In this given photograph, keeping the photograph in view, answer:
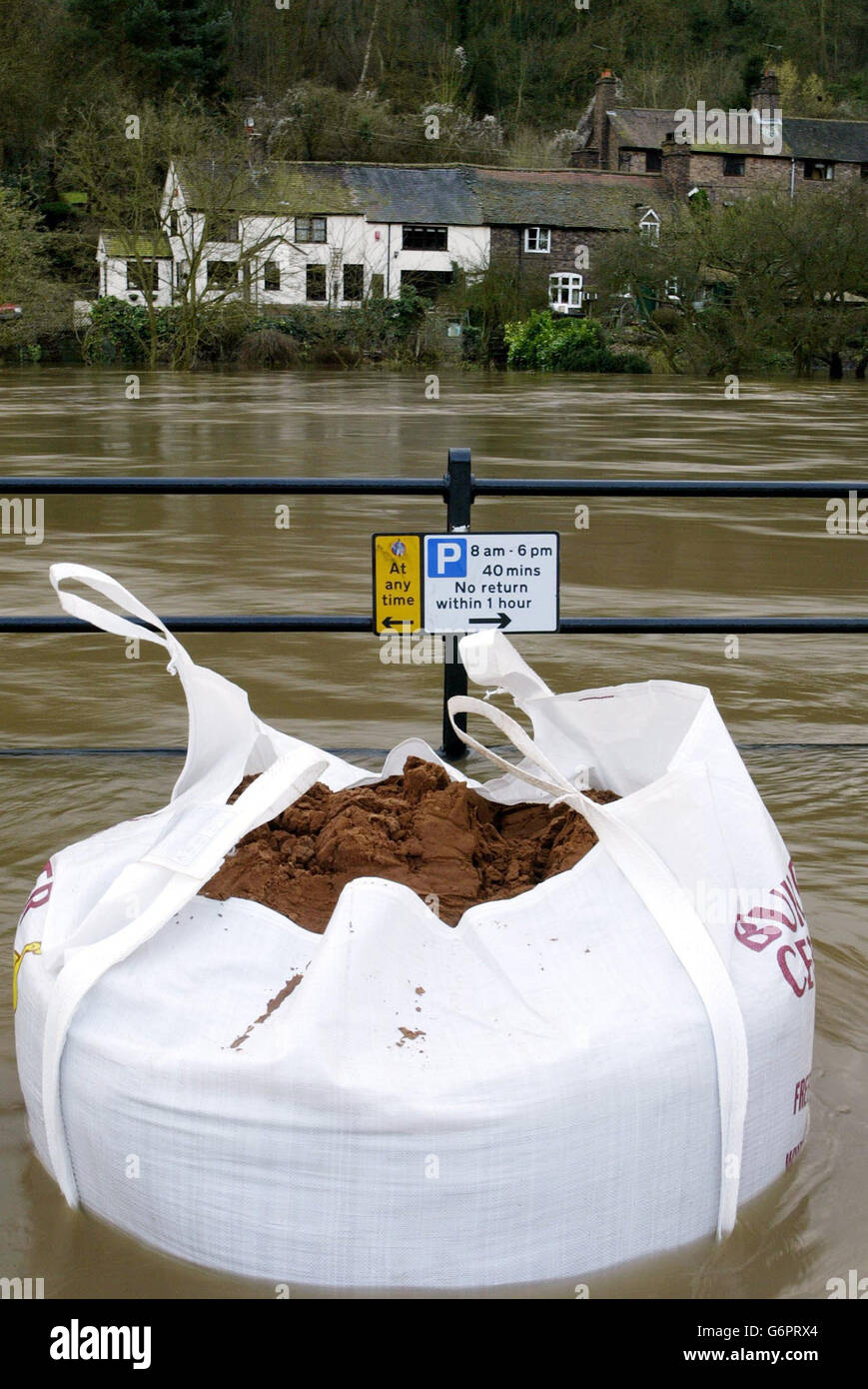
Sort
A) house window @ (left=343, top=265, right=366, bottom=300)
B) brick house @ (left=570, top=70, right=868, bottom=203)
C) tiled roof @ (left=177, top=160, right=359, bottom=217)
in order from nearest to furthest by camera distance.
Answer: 1. tiled roof @ (left=177, top=160, right=359, bottom=217)
2. house window @ (left=343, top=265, right=366, bottom=300)
3. brick house @ (left=570, top=70, right=868, bottom=203)

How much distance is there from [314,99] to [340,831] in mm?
75625

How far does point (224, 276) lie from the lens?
48188 mm

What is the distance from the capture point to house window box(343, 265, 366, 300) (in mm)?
57903

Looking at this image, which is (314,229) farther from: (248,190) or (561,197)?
(248,190)

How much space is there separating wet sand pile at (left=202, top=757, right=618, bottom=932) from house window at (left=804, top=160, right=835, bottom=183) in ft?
272

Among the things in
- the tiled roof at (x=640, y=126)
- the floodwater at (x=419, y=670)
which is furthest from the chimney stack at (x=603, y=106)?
the floodwater at (x=419, y=670)

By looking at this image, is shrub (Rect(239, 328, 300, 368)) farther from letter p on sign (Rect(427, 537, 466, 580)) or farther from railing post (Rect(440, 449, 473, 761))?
letter p on sign (Rect(427, 537, 466, 580))

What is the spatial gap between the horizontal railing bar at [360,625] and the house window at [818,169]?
80706 mm

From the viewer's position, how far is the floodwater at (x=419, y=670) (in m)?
2.19

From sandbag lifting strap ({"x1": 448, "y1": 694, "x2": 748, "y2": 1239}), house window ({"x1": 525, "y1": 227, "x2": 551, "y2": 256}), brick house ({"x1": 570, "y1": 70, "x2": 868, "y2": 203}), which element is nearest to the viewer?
sandbag lifting strap ({"x1": 448, "y1": 694, "x2": 748, "y2": 1239})

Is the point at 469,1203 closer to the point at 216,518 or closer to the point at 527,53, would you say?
the point at 216,518

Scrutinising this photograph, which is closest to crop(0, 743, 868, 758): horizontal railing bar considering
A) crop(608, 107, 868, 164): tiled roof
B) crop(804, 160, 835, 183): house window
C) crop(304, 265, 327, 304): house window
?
crop(304, 265, 327, 304): house window

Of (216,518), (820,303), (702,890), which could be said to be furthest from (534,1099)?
(820,303)
